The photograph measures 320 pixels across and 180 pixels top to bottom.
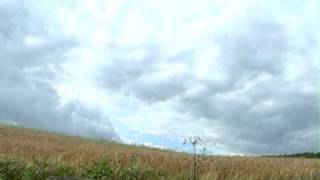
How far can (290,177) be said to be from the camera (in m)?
15.6

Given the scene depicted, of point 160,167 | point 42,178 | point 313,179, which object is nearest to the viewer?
point 42,178

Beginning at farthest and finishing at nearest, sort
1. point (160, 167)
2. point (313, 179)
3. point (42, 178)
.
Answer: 1. point (160, 167)
2. point (313, 179)
3. point (42, 178)

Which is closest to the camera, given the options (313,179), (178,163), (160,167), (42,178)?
(42,178)

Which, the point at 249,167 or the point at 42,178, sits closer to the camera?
the point at 42,178

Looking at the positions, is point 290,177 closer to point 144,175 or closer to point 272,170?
point 272,170

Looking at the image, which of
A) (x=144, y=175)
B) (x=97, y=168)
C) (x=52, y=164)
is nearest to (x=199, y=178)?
(x=144, y=175)

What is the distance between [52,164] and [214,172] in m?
3.76

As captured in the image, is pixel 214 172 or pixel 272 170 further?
pixel 272 170

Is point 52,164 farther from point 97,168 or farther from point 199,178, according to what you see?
point 199,178

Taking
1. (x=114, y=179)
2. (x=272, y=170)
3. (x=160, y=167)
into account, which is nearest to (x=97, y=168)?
(x=114, y=179)

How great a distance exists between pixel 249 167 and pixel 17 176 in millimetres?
6843

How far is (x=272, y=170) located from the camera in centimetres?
1667

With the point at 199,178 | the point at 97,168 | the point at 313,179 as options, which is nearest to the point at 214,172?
the point at 199,178

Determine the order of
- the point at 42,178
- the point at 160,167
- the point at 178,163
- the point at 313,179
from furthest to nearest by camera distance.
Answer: the point at 178,163 → the point at 160,167 → the point at 313,179 → the point at 42,178
